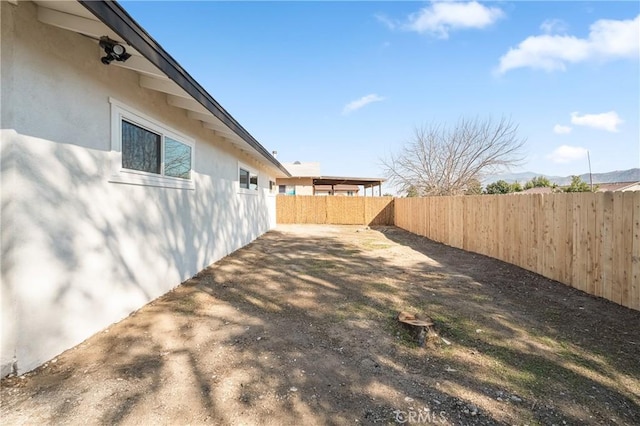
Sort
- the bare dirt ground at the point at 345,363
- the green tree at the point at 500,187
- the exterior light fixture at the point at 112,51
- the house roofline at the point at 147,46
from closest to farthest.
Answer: the bare dirt ground at the point at 345,363 → the house roofline at the point at 147,46 → the exterior light fixture at the point at 112,51 → the green tree at the point at 500,187

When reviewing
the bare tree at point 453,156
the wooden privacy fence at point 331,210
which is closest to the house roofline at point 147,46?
the wooden privacy fence at point 331,210

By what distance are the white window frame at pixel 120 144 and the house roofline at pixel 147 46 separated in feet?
2.37

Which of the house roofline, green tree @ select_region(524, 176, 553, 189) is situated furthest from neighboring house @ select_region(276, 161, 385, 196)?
green tree @ select_region(524, 176, 553, 189)

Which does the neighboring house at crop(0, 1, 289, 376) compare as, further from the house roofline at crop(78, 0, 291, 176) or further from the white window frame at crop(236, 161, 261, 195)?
the white window frame at crop(236, 161, 261, 195)

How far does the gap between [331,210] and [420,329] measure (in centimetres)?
1682

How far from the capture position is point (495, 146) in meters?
18.5

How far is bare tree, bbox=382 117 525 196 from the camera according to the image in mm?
18266

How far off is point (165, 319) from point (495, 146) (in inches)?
799

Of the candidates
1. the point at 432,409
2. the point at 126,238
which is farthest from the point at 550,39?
the point at 126,238

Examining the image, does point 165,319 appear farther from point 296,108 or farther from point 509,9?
point 296,108

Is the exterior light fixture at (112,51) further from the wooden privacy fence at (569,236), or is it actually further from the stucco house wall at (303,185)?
the stucco house wall at (303,185)

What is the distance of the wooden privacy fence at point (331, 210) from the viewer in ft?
64.4

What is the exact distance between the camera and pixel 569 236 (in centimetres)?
506

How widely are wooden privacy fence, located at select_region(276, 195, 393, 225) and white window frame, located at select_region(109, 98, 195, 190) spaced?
571 inches
